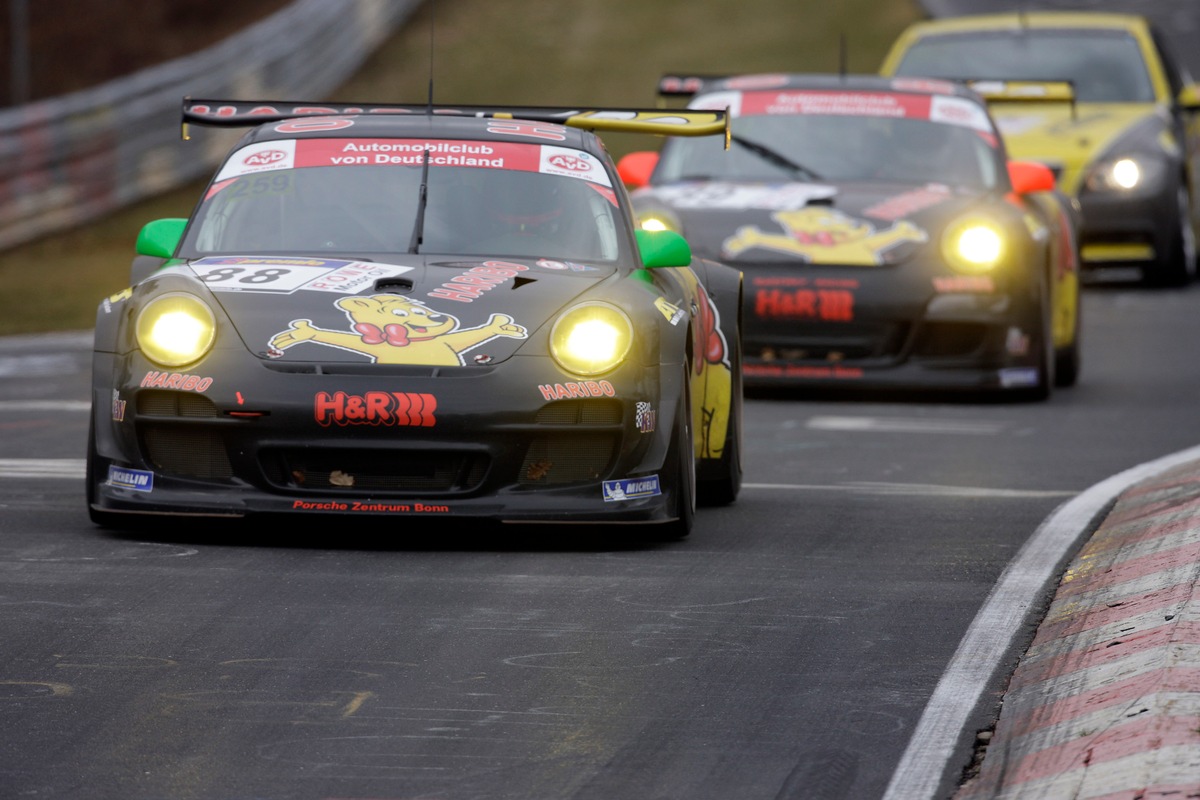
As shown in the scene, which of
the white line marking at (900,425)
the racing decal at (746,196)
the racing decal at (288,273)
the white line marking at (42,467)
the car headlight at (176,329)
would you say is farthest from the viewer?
the racing decal at (746,196)

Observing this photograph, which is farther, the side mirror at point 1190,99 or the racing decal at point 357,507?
the side mirror at point 1190,99

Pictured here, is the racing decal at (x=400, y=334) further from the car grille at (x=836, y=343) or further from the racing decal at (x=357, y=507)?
the car grille at (x=836, y=343)

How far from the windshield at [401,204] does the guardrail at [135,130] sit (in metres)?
13.8

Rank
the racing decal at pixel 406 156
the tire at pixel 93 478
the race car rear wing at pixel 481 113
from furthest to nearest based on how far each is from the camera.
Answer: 1. the race car rear wing at pixel 481 113
2. the racing decal at pixel 406 156
3. the tire at pixel 93 478

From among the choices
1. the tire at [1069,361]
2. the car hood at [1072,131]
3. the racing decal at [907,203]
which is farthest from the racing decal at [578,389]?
the car hood at [1072,131]

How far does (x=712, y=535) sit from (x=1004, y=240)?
4.87 metres

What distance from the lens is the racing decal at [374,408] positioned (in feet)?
23.0

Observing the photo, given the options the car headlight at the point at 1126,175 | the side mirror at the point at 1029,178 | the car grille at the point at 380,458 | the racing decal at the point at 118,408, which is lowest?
the car headlight at the point at 1126,175

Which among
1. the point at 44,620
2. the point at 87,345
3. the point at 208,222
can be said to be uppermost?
the point at 208,222

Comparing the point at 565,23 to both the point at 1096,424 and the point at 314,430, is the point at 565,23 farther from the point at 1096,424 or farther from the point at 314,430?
the point at 314,430

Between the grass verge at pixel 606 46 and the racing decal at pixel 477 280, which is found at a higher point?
the racing decal at pixel 477 280

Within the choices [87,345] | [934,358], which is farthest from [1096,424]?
[87,345]

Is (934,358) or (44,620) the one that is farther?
(934,358)

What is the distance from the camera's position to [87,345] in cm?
1488
